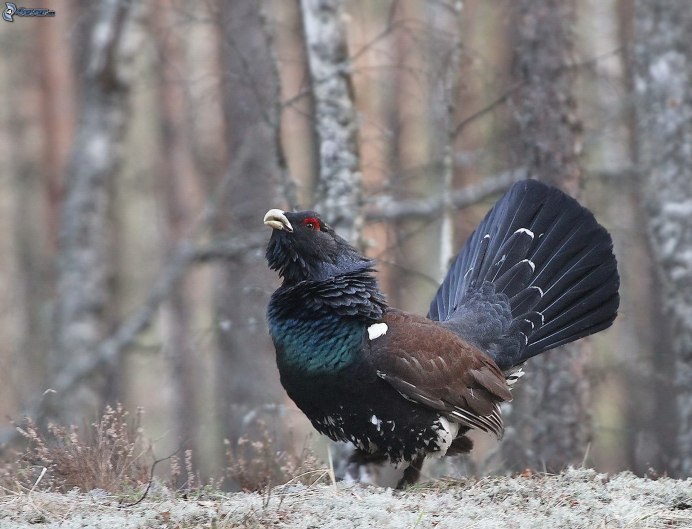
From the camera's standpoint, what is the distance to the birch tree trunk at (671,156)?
791 centimetres

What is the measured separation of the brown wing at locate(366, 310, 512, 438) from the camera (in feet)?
16.1

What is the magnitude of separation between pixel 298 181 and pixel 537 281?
2.21m

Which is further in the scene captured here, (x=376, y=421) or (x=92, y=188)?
(x=92, y=188)

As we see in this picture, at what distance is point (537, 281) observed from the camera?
6.15m

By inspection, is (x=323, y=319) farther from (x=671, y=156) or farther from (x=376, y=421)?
(x=671, y=156)

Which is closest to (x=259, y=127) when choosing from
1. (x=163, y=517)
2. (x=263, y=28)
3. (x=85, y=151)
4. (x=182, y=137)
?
(x=85, y=151)

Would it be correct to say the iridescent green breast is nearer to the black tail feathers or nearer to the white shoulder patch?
the white shoulder patch

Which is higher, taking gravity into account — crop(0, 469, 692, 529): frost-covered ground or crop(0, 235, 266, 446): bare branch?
crop(0, 235, 266, 446): bare branch

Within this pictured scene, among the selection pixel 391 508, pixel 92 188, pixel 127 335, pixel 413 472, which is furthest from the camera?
pixel 92 188

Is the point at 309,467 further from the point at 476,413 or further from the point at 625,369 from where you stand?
the point at 625,369

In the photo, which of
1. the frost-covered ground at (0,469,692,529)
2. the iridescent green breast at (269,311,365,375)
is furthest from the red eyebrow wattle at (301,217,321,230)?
the frost-covered ground at (0,469,692,529)

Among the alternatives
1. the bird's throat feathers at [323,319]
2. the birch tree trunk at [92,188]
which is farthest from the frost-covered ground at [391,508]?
the birch tree trunk at [92,188]

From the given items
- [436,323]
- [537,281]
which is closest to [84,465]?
[436,323]

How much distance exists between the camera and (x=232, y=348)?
38.1 ft
